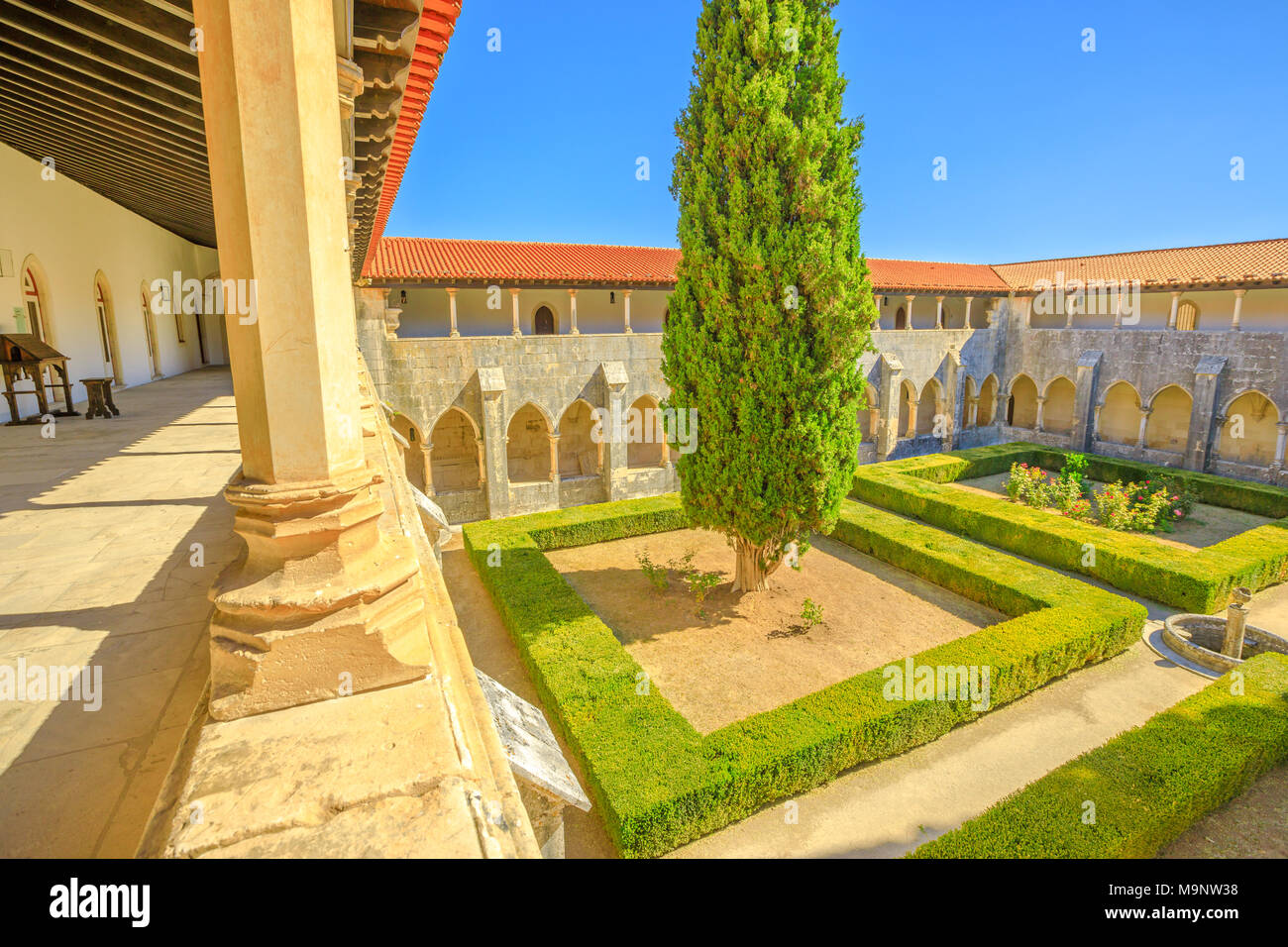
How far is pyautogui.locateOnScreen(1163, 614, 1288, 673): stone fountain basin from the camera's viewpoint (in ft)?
26.7

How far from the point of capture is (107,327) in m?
12.0

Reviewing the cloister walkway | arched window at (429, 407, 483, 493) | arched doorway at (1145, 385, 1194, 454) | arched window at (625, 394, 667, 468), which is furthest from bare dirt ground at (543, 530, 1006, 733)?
arched doorway at (1145, 385, 1194, 454)

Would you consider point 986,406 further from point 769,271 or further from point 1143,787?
point 1143,787

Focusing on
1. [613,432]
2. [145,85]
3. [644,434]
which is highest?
[145,85]

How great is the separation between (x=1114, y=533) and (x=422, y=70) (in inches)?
500

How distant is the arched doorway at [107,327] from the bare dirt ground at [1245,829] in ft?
52.9

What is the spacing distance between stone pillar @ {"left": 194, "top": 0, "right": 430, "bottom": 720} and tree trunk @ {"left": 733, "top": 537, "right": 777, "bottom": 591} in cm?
826

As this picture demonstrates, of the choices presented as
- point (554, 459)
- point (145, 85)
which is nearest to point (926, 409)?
point (554, 459)

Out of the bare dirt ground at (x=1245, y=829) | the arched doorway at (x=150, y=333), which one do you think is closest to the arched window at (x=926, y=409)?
the bare dirt ground at (x=1245, y=829)

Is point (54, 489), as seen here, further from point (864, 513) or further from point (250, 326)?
point (864, 513)
